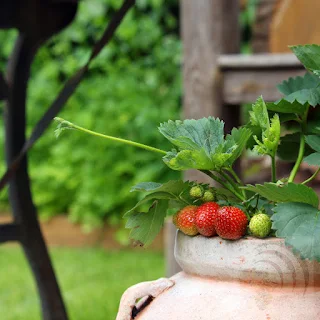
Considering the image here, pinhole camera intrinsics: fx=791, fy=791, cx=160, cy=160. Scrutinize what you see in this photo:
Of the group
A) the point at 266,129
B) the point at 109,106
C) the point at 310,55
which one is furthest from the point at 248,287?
the point at 109,106

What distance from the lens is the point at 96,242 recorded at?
18.2 ft

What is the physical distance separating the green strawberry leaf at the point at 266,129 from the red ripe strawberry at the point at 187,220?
144 millimetres

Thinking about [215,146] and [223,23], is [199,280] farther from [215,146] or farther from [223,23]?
[223,23]

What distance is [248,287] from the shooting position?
1.21 metres

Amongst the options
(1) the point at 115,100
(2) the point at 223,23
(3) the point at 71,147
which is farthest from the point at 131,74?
(2) the point at 223,23

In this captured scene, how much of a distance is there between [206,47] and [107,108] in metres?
2.05

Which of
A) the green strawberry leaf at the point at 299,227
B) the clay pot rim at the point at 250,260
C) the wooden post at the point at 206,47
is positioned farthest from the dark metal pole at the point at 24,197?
the green strawberry leaf at the point at 299,227

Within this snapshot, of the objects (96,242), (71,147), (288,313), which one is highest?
(288,313)

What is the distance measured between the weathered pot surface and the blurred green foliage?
3.70 metres

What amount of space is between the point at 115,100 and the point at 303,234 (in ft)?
14.1

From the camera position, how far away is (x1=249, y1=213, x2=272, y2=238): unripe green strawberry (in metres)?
1.21

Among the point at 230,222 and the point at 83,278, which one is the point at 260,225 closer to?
the point at 230,222

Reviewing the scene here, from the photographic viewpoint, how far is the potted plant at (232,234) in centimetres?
117

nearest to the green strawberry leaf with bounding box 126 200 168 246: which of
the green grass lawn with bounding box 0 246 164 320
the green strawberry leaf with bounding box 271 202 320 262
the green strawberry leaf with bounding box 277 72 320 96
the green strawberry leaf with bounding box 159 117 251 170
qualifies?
the green strawberry leaf with bounding box 159 117 251 170
